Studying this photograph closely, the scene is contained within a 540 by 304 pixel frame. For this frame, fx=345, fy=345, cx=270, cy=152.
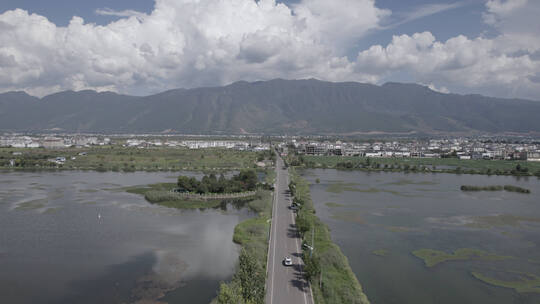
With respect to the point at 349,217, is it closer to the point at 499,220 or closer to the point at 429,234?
the point at 429,234

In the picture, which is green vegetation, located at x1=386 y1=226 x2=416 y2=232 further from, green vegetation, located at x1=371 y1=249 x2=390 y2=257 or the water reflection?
the water reflection

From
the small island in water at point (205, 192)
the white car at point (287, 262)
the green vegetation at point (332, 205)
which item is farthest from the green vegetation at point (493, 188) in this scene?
the white car at point (287, 262)

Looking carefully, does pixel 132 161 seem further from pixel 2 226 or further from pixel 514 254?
pixel 514 254

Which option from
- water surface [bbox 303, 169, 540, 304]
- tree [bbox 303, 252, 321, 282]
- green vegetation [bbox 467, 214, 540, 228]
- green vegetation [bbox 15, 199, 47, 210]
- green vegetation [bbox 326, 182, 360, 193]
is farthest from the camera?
green vegetation [bbox 326, 182, 360, 193]

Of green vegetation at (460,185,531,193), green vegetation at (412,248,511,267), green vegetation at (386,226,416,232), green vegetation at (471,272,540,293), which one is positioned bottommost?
green vegetation at (471,272,540,293)

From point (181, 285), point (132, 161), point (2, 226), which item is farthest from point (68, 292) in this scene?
point (132, 161)

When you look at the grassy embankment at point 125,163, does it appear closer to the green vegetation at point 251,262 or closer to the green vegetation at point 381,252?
the green vegetation at point 251,262

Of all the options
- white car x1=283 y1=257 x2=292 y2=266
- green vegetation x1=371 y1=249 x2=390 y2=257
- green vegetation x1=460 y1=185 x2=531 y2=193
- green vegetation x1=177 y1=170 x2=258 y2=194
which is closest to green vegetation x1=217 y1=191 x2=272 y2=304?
white car x1=283 y1=257 x2=292 y2=266

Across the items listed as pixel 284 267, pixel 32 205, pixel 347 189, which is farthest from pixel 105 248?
pixel 347 189
